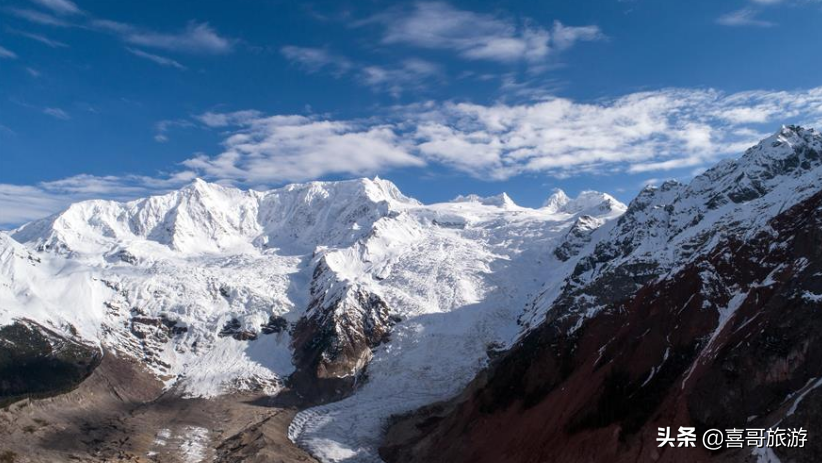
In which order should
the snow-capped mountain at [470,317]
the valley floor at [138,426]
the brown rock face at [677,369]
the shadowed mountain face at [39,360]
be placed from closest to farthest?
the brown rock face at [677,369], the snow-capped mountain at [470,317], the valley floor at [138,426], the shadowed mountain face at [39,360]

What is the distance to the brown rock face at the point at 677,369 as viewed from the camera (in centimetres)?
4738

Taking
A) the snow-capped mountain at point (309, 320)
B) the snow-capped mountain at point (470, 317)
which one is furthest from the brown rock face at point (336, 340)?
the snow-capped mountain at point (470, 317)

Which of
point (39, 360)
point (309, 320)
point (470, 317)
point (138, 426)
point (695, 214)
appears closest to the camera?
point (138, 426)

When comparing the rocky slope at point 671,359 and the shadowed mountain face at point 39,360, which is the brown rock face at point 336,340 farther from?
the shadowed mountain face at point 39,360

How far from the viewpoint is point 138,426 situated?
108 m

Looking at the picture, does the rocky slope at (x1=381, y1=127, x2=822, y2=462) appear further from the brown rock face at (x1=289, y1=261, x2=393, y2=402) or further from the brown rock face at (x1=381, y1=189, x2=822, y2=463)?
the brown rock face at (x1=289, y1=261, x2=393, y2=402)

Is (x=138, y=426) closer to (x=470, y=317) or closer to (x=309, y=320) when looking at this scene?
(x=309, y=320)

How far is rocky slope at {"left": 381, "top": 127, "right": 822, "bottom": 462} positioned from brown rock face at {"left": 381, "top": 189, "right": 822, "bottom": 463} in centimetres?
13

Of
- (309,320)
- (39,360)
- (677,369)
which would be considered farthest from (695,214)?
(39,360)

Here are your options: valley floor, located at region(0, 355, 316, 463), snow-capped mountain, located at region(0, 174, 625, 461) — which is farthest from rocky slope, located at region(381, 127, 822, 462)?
snow-capped mountain, located at region(0, 174, 625, 461)

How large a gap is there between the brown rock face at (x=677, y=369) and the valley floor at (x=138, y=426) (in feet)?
101

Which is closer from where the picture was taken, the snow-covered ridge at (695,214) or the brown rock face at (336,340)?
the snow-covered ridge at (695,214)

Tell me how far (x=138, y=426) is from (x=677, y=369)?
8807 cm

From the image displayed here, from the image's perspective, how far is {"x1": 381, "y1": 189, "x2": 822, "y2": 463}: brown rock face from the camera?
4738cm
